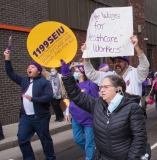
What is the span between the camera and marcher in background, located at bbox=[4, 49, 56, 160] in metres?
4.54

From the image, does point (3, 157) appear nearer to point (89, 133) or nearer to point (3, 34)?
point (89, 133)

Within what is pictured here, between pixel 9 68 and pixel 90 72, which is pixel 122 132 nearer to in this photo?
pixel 90 72

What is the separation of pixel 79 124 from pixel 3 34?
529 centimetres

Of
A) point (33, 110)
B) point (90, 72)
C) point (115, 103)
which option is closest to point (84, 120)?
point (33, 110)

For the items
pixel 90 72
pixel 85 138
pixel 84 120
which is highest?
pixel 90 72

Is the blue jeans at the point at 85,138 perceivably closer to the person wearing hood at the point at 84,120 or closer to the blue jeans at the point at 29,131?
the person wearing hood at the point at 84,120

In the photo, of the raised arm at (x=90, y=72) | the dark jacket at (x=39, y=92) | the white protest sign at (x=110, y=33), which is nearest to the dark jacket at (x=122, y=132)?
the white protest sign at (x=110, y=33)

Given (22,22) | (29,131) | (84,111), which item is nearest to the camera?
(84,111)

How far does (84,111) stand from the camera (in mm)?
4484

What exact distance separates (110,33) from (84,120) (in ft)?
5.08

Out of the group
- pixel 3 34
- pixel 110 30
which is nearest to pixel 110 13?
pixel 110 30

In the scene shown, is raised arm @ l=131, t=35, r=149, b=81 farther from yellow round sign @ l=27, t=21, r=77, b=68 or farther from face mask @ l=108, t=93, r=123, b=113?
face mask @ l=108, t=93, r=123, b=113

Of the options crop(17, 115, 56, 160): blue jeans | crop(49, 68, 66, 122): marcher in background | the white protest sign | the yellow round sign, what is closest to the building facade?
crop(49, 68, 66, 122): marcher in background

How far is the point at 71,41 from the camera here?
3492 mm
